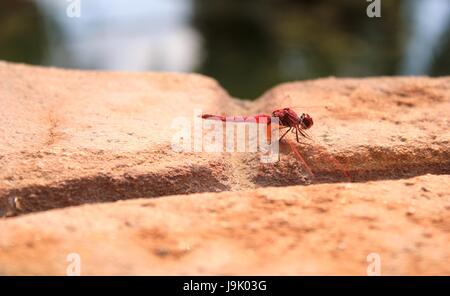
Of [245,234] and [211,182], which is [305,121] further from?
[245,234]

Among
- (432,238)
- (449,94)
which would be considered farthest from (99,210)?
(449,94)

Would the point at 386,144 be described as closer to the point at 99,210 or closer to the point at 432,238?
the point at 432,238
